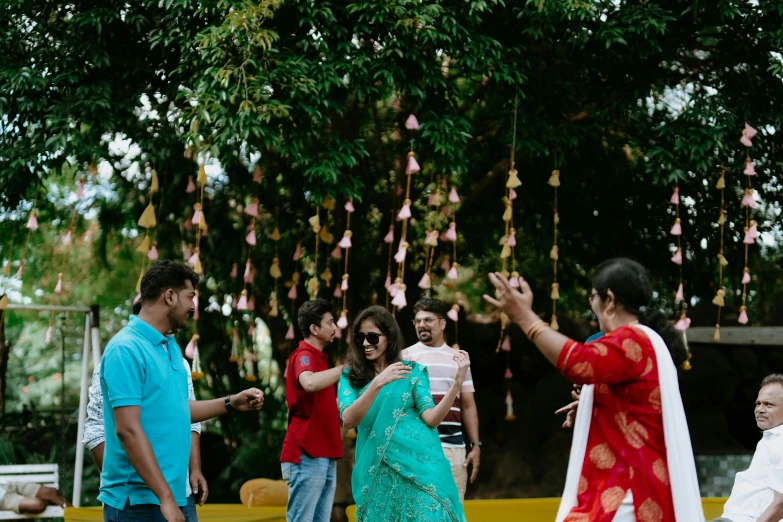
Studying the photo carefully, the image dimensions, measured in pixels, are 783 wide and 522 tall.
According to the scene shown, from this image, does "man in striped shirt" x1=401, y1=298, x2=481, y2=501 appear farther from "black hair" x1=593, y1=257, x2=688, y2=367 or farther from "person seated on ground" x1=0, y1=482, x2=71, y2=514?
"person seated on ground" x1=0, y1=482, x2=71, y2=514

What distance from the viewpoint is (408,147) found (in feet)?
25.8

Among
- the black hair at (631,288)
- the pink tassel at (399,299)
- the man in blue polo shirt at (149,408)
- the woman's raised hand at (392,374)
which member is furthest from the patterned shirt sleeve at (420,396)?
the pink tassel at (399,299)

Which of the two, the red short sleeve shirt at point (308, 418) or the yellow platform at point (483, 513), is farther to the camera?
the yellow platform at point (483, 513)

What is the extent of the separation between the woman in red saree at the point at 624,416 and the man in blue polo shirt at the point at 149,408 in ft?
3.57

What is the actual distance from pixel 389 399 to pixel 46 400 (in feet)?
50.4

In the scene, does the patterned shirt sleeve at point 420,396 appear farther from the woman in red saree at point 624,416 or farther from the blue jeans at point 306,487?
the woman in red saree at point 624,416

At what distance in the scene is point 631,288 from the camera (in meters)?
2.84

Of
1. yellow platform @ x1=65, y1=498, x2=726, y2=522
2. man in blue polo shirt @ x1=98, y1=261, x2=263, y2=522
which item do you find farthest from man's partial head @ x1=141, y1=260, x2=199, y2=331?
yellow platform @ x1=65, y1=498, x2=726, y2=522

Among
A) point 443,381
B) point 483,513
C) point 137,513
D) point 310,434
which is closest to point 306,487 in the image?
point 310,434

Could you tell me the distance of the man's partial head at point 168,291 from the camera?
319cm

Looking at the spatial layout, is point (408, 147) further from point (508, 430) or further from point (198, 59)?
point (508, 430)

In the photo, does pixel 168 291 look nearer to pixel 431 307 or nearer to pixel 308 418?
pixel 308 418

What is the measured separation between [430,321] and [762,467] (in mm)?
2153

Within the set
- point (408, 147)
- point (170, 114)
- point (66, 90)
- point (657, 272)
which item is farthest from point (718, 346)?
point (66, 90)
